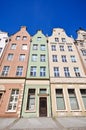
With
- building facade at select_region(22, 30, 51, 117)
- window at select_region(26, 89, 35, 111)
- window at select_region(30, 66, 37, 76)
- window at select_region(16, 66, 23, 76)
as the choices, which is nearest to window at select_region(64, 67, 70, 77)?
building facade at select_region(22, 30, 51, 117)

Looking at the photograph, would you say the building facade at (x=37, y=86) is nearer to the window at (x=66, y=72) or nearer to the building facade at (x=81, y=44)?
the window at (x=66, y=72)

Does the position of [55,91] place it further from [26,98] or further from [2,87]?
[2,87]

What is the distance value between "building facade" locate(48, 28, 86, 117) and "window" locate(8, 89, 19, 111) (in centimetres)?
520

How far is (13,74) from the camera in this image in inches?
621

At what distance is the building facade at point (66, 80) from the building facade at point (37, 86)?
91 centimetres

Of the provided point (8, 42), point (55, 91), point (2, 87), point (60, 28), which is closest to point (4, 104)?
point (2, 87)

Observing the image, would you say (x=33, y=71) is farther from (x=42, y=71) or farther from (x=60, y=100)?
(x=60, y=100)

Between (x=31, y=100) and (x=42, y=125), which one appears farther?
(x=31, y=100)

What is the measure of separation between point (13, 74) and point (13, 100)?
4177 mm

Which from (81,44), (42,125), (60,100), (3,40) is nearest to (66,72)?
(60,100)

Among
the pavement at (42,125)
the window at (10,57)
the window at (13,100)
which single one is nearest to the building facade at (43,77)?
the window at (13,100)

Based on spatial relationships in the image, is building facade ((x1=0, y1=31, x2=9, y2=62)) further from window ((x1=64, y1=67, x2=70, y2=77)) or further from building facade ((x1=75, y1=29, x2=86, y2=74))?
building facade ((x1=75, y1=29, x2=86, y2=74))

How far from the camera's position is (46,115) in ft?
42.2

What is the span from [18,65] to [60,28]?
15.8 meters
